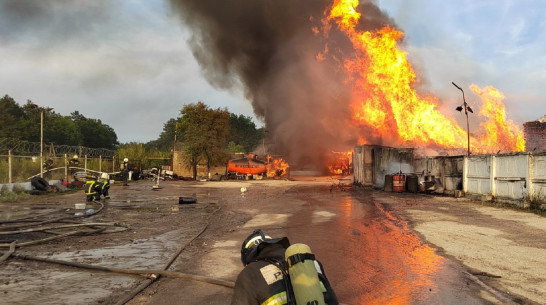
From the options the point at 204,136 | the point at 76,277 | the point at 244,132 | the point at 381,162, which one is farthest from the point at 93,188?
the point at 244,132

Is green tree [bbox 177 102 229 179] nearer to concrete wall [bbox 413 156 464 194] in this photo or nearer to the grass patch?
the grass patch

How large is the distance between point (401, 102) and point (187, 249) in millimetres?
33428

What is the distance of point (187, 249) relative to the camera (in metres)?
8.10

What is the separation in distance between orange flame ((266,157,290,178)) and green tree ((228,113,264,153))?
2534 inches

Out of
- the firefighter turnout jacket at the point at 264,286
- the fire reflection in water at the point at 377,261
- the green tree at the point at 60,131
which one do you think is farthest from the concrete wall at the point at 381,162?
the green tree at the point at 60,131

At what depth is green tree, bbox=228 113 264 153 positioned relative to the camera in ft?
364

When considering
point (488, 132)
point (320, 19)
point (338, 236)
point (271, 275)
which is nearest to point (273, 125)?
point (320, 19)

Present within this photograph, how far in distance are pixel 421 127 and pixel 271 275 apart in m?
38.6

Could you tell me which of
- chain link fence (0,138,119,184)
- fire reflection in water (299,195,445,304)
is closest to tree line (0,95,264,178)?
Result: chain link fence (0,138,119,184)

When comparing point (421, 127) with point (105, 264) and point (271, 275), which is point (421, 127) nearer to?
point (105, 264)

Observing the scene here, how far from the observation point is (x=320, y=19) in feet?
147

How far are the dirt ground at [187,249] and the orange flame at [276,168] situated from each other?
30269mm

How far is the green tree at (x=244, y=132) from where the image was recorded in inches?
4372

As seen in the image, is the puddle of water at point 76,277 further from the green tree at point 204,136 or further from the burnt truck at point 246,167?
the burnt truck at point 246,167
